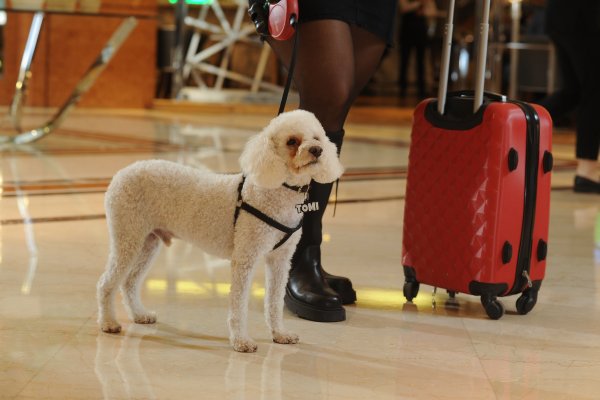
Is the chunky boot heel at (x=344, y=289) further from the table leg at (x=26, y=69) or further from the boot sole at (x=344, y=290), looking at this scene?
the table leg at (x=26, y=69)

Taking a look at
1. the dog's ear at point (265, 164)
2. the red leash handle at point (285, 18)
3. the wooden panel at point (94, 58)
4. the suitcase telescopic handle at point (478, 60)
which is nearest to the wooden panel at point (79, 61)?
the wooden panel at point (94, 58)

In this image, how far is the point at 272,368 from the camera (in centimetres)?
190

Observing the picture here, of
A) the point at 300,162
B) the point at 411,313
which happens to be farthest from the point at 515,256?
the point at 300,162

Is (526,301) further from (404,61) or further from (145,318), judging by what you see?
(404,61)

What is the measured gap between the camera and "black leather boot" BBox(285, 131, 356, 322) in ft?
7.52

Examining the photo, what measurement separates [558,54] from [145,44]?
582 cm

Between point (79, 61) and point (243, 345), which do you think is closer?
point (243, 345)

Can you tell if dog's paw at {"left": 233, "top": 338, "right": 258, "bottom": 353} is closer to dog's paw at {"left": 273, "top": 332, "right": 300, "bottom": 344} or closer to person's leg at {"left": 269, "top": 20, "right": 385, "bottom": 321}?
dog's paw at {"left": 273, "top": 332, "right": 300, "bottom": 344}

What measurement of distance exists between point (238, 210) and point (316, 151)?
0.78ft

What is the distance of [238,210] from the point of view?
2.01 meters

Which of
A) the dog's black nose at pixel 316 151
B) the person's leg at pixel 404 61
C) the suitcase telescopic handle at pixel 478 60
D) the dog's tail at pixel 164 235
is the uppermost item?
the suitcase telescopic handle at pixel 478 60

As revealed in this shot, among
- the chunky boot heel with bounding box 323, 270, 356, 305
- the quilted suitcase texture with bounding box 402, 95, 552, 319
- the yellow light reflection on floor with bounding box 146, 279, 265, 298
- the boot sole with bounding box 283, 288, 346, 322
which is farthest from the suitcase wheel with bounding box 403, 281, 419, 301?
the yellow light reflection on floor with bounding box 146, 279, 265, 298

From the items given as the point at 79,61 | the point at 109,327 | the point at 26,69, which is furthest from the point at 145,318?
the point at 79,61

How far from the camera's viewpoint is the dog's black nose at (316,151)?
1.86m
